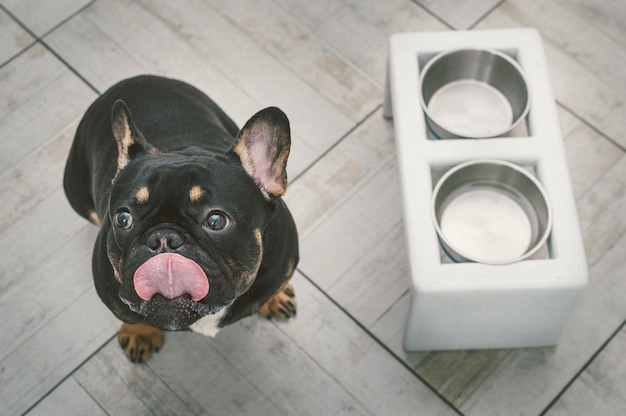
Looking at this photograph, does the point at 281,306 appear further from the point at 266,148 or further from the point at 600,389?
the point at 600,389

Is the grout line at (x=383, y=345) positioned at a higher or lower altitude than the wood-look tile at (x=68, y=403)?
higher

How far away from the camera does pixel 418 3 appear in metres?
3.03

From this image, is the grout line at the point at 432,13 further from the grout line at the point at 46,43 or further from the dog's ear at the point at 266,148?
the dog's ear at the point at 266,148

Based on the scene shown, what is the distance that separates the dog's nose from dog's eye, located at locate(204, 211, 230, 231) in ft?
0.25

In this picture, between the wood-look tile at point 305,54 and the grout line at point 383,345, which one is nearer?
the grout line at point 383,345

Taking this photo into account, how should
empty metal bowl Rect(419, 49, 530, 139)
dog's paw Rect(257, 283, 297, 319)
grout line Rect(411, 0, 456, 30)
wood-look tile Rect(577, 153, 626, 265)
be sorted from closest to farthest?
empty metal bowl Rect(419, 49, 530, 139)
dog's paw Rect(257, 283, 297, 319)
wood-look tile Rect(577, 153, 626, 265)
grout line Rect(411, 0, 456, 30)

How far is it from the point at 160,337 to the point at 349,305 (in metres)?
0.59

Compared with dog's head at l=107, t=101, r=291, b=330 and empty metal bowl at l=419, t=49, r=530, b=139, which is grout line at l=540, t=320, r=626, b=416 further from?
dog's head at l=107, t=101, r=291, b=330

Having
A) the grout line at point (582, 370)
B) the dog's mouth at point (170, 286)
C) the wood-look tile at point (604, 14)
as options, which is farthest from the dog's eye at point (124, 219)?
the wood-look tile at point (604, 14)

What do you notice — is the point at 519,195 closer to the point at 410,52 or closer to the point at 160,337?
the point at 410,52

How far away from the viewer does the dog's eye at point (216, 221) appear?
5.63 feet

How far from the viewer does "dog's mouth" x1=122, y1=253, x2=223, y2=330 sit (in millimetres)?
1655

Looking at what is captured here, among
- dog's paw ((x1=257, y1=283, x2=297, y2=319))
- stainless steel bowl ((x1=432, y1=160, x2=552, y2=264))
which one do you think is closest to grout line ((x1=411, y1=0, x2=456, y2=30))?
stainless steel bowl ((x1=432, y1=160, x2=552, y2=264))

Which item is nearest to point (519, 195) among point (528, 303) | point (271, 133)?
point (528, 303)
